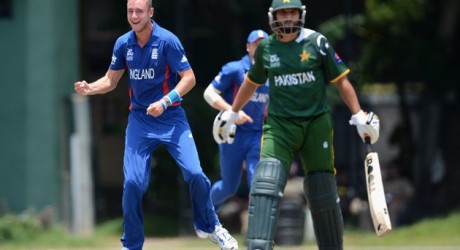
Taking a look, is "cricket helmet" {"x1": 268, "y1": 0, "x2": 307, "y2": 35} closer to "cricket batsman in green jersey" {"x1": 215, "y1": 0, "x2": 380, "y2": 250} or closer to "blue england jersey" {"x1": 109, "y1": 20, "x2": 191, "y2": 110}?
"cricket batsman in green jersey" {"x1": 215, "y1": 0, "x2": 380, "y2": 250}

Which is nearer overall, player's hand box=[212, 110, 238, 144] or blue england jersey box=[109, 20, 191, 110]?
player's hand box=[212, 110, 238, 144]

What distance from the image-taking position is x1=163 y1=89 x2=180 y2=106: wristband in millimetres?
9500

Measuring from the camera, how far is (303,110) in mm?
8789

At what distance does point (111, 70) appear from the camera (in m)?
10.0

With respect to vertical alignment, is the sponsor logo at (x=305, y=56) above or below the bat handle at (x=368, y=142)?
above

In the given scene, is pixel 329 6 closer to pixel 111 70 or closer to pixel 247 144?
pixel 247 144

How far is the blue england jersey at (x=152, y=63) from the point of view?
9.74 metres

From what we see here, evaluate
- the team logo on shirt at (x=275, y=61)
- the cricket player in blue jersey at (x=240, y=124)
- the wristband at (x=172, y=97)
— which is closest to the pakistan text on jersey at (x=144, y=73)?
the wristband at (x=172, y=97)

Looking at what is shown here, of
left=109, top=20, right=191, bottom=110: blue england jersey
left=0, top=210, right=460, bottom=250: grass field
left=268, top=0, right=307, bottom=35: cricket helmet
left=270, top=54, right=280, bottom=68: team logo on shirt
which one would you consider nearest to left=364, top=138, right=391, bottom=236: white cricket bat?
left=270, top=54, right=280, bottom=68: team logo on shirt

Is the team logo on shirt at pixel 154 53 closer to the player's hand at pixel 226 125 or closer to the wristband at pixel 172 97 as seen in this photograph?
the wristband at pixel 172 97

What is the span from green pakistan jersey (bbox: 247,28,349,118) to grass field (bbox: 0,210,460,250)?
25.0ft

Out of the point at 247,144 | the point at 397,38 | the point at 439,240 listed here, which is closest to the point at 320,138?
the point at 247,144

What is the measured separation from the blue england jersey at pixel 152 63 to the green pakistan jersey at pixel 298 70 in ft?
3.70

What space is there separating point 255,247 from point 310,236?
387 inches
